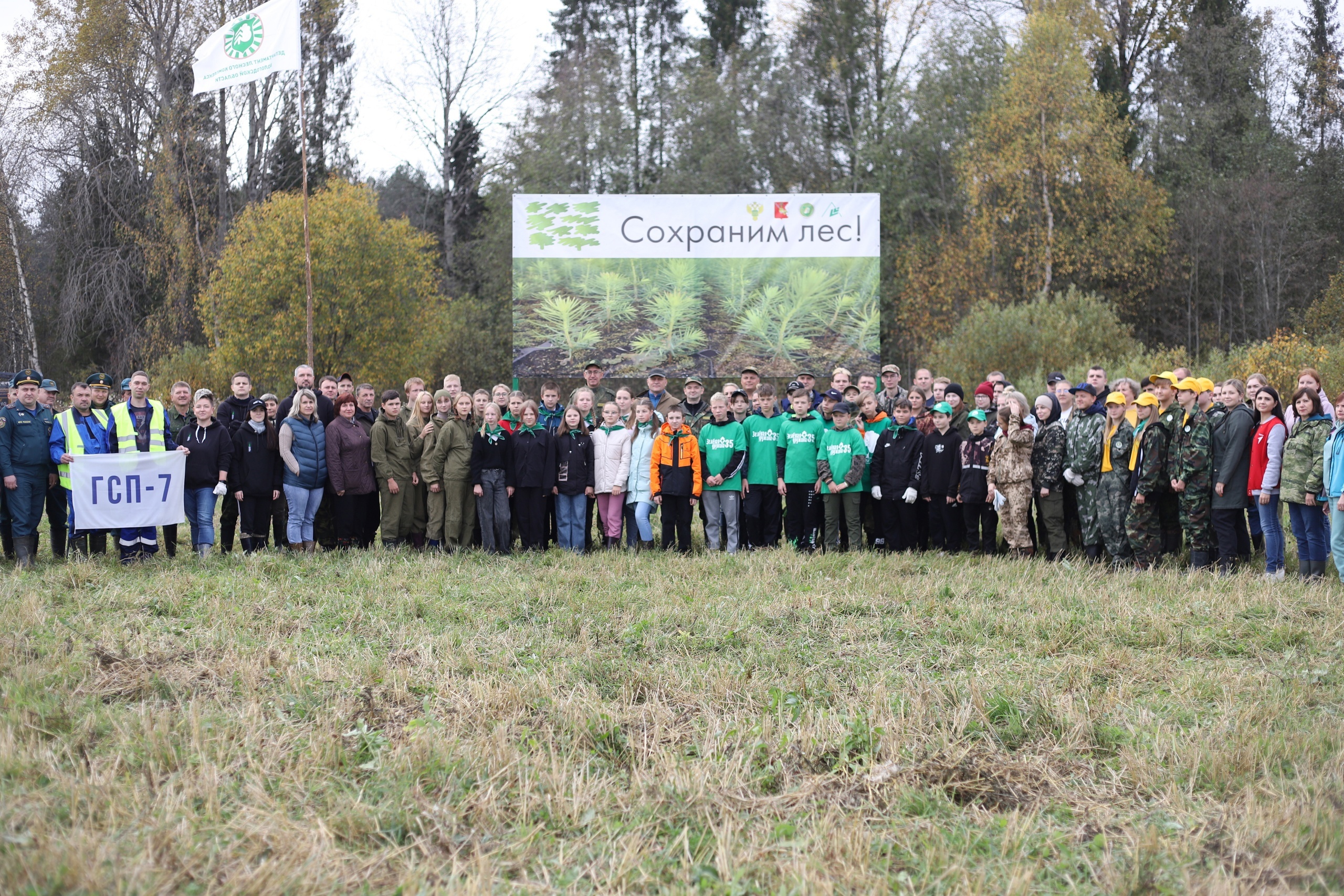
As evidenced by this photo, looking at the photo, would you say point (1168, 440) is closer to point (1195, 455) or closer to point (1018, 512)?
point (1195, 455)

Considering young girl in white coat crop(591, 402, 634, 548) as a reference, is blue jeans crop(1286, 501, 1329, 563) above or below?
below

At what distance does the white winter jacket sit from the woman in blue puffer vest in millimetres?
2796

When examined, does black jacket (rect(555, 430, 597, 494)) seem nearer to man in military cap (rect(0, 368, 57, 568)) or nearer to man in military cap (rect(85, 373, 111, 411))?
man in military cap (rect(85, 373, 111, 411))

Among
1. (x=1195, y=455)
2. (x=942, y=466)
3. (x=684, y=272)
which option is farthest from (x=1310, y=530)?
(x=684, y=272)

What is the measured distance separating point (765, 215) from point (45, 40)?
19582 millimetres

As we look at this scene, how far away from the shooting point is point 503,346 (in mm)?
33594

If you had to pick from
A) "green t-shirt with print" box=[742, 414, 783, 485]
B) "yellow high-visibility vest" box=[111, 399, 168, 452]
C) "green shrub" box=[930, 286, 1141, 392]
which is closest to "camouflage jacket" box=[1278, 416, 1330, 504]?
"green t-shirt with print" box=[742, 414, 783, 485]

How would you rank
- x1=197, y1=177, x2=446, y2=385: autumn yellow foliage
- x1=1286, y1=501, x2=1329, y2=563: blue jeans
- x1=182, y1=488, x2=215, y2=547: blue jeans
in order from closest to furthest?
1. x1=1286, y1=501, x2=1329, y2=563: blue jeans
2. x1=182, y1=488, x2=215, y2=547: blue jeans
3. x1=197, y1=177, x2=446, y2=385: autumn yellow foliage

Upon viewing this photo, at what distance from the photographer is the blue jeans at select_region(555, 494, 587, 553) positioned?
11156 millimetres

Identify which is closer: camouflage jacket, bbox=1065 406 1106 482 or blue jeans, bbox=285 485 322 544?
camouflage jacket, bbox=1065 406 1106 482

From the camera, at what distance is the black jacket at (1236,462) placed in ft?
29.4

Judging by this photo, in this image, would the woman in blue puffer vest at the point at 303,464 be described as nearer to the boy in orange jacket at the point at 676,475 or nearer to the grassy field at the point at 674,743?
the grassy field at the point at 674,743

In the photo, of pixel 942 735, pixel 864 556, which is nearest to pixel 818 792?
pixel 942 735

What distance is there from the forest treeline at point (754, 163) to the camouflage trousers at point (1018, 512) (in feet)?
45.2
